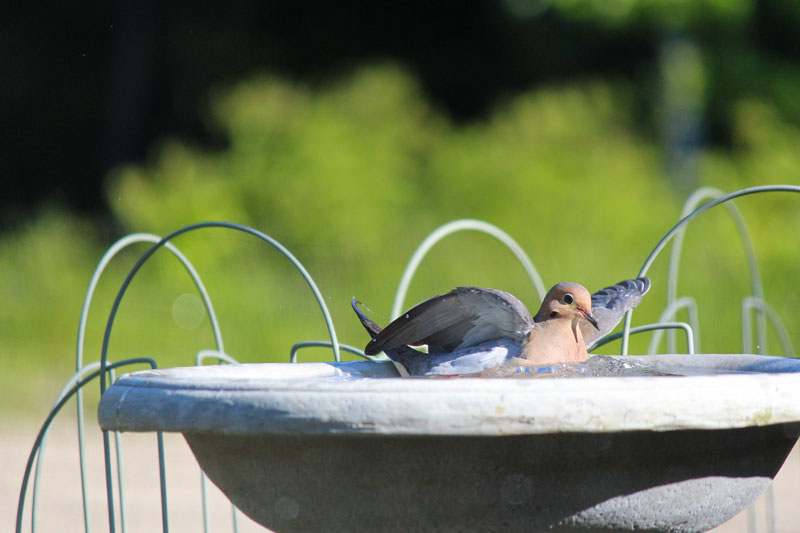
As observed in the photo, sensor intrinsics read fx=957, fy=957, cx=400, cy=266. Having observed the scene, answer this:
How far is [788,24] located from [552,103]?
2.98 meters

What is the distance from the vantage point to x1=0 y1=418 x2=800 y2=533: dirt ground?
484cm

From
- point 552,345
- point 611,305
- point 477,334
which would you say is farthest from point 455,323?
point 611,305

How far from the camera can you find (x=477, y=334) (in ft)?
6.97

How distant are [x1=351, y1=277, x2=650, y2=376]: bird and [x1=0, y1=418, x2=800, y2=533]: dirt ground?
256 cm

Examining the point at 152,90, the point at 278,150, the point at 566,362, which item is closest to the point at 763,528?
the point at 566,362

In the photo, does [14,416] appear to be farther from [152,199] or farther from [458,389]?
[458,389]

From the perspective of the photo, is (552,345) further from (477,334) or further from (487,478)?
(487,478)

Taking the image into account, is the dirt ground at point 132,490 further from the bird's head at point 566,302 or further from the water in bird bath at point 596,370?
the bird's head at point 566,302

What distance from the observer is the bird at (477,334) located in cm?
204

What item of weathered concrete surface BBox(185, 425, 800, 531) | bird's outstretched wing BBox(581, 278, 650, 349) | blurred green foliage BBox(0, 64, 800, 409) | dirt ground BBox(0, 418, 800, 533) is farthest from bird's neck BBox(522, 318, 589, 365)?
blurred green foliage BBox(0, 64, 800, 409)

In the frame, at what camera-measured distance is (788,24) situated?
1102 cm

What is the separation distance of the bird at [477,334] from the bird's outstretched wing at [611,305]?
16 cm

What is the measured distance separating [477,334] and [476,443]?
1.86 ft

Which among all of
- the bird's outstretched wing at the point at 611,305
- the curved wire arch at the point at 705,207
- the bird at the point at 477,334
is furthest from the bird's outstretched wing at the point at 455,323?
the curved wire arch at the point at 705,207
